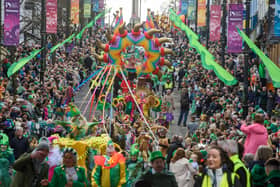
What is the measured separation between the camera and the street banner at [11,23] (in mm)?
29031

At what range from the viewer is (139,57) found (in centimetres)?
2708

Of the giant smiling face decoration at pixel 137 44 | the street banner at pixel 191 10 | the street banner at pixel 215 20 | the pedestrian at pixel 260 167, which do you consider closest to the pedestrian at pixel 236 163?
the pedestrian at pixel 260 167

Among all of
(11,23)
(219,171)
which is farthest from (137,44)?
(219,171)

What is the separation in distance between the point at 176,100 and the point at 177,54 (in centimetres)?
1943

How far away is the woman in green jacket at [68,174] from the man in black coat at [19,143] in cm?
665

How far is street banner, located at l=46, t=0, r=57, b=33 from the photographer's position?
34781 mm

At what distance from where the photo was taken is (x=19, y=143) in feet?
58.1

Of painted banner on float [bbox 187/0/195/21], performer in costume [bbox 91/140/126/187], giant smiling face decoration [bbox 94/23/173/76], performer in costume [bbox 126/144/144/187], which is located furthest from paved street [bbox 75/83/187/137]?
painted banner on float [bbox 187/0/195/21]

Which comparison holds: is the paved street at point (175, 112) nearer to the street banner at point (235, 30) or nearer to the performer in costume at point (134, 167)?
the street banner at point (235, 30)

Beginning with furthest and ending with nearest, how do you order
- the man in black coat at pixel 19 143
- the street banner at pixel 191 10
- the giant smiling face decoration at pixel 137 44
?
the street banner at pixel 191 10
the giant smiling face decoration at pixel 137 44
the man in black coat at pixel 19 143

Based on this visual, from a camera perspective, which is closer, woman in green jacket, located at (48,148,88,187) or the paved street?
woman in green jacket, located at (48,148,88,187)

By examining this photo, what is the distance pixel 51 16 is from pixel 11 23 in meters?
6.06

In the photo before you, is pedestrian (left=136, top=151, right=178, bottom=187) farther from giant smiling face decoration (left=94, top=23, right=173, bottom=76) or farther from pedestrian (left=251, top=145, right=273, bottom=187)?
giant smiling face decoration (left=94, top=23, right=173, bottom=76)

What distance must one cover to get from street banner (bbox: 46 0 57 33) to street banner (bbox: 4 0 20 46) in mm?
5199
